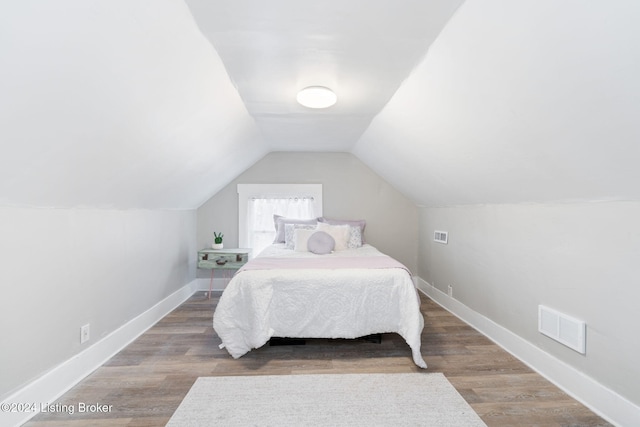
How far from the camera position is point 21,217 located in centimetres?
165

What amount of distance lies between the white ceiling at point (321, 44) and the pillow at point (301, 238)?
1.44 m

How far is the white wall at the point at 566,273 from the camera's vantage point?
161 cm

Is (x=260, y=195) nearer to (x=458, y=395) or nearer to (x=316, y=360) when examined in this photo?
(x=316, y=360)

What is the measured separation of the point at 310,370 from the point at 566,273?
1.85m

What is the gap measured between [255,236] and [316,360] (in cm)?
238

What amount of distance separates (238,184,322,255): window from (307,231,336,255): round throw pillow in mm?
900

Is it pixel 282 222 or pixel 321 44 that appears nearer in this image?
pixel 321 44

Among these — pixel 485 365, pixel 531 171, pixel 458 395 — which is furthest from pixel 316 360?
pixel 531 171

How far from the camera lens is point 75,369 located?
6.57 feet

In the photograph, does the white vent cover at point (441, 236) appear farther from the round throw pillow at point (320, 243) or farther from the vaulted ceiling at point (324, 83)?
the round throw pillow at point (320, 243)

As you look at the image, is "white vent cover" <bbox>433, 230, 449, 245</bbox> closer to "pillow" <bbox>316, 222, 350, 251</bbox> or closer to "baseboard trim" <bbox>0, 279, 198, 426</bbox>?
"pillow" <bbox>316, 222, 350, 251</bbox>

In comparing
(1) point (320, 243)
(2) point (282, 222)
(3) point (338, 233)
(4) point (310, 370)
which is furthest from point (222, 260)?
(4) point (310, 370)

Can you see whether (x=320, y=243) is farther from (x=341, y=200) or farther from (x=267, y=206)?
(x=267, y=206)

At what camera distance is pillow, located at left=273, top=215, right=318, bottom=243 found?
3990mm
